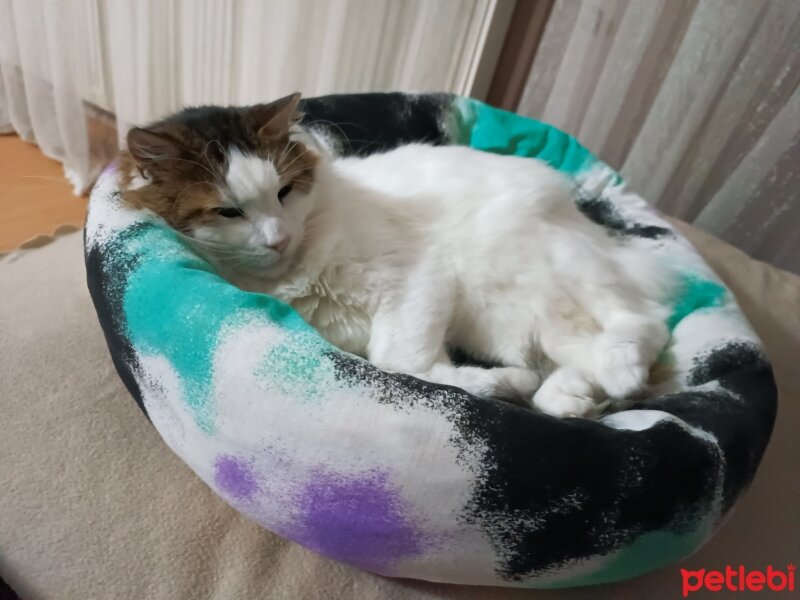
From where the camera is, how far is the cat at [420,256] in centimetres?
89

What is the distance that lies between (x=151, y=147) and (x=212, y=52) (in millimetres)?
1198

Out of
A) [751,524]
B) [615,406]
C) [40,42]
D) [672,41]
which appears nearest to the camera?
[615,406]

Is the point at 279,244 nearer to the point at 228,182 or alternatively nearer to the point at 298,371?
the point at 228,182

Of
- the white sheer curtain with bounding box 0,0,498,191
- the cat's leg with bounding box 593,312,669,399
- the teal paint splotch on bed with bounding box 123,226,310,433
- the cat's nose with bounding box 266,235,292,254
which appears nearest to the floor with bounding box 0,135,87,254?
the white sheer curtain with bounding box 0,0,498,191

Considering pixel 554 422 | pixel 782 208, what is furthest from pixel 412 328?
pixel 782 208

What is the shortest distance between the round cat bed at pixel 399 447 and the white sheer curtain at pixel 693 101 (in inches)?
41.4

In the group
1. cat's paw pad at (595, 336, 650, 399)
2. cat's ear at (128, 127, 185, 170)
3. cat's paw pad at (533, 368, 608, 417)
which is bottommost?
cat's paw pad at (533, 368, 608, 417)

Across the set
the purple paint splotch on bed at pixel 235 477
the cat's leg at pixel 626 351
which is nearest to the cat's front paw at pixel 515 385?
the cat's leg at pixel 626 351

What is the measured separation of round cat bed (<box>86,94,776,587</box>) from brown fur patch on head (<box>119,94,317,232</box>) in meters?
0.05

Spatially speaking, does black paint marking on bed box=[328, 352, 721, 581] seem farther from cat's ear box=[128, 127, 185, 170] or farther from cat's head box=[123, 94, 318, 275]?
cat's ear box=[128, 127, 185, 170]

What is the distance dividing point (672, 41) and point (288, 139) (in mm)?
1266

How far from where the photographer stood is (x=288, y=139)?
100cm

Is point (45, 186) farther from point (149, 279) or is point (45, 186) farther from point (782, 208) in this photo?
point (782, 208)

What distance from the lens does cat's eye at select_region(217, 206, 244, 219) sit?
0.88m
